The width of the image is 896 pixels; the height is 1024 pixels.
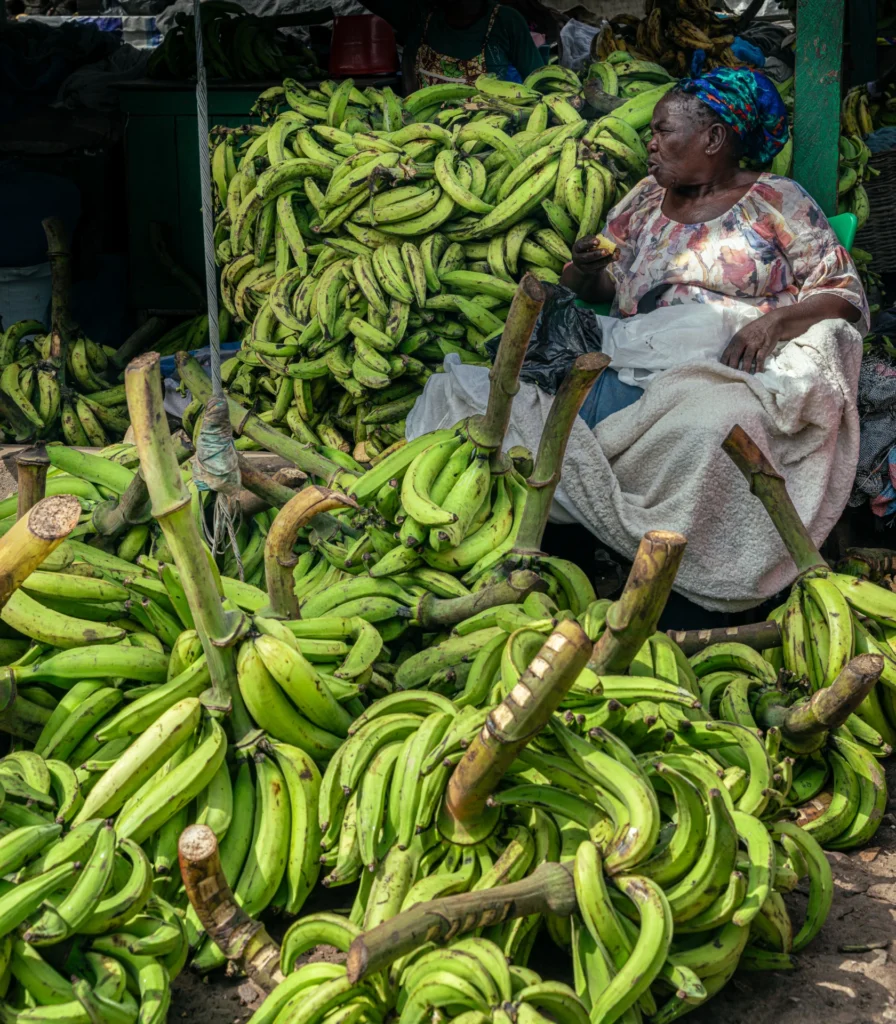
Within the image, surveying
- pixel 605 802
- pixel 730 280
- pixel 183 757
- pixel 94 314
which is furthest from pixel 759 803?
pixel 94 314

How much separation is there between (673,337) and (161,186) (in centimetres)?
350

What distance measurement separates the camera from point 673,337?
3666 millimetres

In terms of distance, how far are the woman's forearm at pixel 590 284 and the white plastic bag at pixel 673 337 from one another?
328mm

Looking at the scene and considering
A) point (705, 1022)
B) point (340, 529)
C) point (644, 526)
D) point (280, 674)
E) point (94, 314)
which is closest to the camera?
point (705, 1022)

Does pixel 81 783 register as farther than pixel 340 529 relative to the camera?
No

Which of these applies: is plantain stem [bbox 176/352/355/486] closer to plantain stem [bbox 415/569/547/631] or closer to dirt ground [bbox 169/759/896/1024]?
plantain stem [bbox 415/569/547/631]

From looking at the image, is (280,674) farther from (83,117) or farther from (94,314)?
(83,117)

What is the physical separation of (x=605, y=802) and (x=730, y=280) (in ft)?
7.38

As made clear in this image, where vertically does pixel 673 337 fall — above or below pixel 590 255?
below

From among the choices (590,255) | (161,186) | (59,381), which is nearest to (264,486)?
(590,255)

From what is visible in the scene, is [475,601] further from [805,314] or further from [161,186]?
[161,186]

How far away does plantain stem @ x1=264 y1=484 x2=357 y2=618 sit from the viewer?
243 centimetres

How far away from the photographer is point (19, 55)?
7.43 meters

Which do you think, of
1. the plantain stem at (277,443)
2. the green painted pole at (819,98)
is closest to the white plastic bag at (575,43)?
the green painted pole at (819,98)
